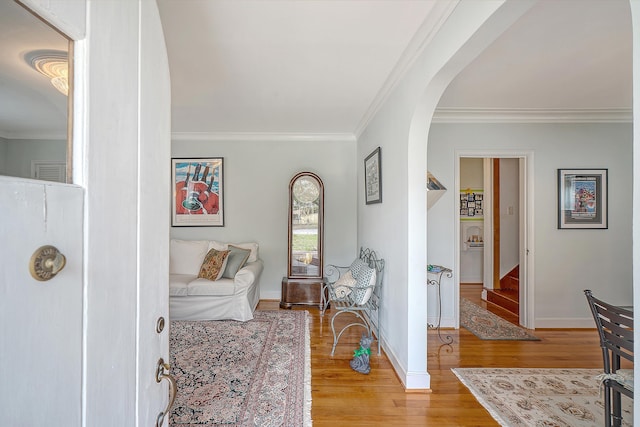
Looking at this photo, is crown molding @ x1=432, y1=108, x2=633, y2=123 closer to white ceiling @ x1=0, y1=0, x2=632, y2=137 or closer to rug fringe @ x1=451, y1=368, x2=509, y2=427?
white ceiling @ x1=0, y1=0, x2=632, y2=137

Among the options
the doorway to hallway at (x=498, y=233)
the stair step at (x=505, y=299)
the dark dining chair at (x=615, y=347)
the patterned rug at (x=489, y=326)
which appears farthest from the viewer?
the stair step at (x=505, y=299)

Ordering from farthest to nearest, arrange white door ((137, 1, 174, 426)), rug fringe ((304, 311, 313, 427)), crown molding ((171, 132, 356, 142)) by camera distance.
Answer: crown molding ((171, 132, 356, 142)), rug fringe ((304, 311, 313, 427)), white door ((137, 1, 174, 426))

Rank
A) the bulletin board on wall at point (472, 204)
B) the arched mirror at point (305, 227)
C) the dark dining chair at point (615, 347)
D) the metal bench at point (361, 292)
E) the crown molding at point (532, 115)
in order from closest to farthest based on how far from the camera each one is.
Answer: the dark dining chair at point (615, 347), the metal bench at point (361, 292), the crown molding at point (532, 115), the arched mirror at point (305, 227), the bulletin board on wall at point (472, 204)

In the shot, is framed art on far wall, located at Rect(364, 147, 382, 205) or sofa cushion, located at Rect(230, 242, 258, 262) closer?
framed art on far wall, located at Rect(364, 147, 382, 205)

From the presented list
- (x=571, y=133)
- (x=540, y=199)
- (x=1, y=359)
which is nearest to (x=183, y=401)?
(x=1, y=359)

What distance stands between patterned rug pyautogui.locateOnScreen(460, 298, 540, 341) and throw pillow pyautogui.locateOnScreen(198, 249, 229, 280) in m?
3.05

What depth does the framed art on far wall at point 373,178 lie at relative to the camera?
303cm

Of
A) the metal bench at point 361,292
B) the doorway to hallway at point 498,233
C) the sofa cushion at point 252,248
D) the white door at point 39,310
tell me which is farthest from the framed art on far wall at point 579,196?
the white door at point 39,310

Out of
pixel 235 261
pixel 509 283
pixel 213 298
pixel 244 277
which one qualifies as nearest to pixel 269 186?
pixel 235 261

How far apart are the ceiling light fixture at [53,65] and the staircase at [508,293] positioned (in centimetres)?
514

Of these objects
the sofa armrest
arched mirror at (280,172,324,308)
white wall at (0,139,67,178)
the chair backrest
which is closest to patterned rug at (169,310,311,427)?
the sofa armrest

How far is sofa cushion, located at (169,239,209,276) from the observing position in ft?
13.2

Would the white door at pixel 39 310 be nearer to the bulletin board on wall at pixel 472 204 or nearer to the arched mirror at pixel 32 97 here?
the arched mirror at pixel 32 97

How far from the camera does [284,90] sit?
9.41 ft
